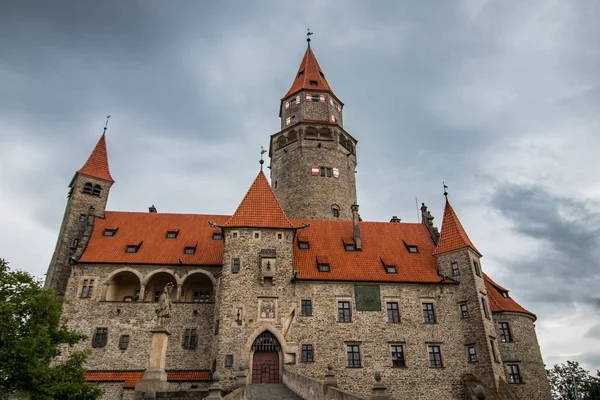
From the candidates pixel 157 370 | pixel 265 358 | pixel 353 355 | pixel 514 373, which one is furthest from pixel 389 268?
pixel 157 370

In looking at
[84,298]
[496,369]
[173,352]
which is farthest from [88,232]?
[496,369]

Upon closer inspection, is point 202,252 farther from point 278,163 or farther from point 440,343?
point 440,343

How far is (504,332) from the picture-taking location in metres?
25.7

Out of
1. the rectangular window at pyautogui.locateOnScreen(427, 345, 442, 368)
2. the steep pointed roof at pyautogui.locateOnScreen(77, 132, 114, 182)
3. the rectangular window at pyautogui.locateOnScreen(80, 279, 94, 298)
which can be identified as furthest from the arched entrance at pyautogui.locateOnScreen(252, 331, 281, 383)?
the steep pointed roof at pyautogui.locateOnScreen(77, 132, 114, 182)

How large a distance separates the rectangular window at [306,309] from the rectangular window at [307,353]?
1.57 metres

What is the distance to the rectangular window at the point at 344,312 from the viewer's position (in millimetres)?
24273

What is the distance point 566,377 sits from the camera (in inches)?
1565

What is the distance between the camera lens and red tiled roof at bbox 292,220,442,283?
2578cm

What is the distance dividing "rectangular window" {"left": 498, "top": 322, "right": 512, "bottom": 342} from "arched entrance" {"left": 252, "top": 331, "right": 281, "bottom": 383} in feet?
41.3

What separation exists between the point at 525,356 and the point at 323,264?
12005 mm

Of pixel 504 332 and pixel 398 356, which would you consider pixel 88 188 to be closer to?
pixel 398 356

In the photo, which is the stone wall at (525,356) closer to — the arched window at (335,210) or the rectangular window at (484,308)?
the rectangular window at (484,308)

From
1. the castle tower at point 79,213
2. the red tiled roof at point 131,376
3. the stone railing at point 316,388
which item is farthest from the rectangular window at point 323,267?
the castle tower at point 79,213

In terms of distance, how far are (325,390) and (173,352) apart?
1390cm
